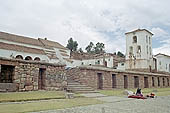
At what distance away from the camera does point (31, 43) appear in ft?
100

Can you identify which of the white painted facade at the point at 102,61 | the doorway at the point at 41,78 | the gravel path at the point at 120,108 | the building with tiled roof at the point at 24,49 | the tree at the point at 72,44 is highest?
the tree at the point at 72,44

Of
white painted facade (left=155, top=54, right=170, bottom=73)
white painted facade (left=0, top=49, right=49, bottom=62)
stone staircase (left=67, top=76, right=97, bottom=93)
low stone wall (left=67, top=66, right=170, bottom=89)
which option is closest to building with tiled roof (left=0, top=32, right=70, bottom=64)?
white painted facade (left=0, top=49, right=49, bottom=62)

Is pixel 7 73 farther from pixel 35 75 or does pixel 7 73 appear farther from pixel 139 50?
pixel 139 50

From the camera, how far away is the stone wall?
11570 mm

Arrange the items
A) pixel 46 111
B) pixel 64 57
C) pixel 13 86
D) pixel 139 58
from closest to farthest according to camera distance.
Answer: pixel 46 111 → pixel 13 86 → pixel 64 57 → pixel 139 58

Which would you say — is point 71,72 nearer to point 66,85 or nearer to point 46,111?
point 66,85

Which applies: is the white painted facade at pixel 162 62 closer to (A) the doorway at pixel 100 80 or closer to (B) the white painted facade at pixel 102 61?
(B) the white painted facade at pixel 102 61

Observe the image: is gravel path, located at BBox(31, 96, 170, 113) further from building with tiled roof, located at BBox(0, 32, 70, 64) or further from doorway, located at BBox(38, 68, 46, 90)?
building with tiled roof, located at BBox(0, 32, 70, 64)

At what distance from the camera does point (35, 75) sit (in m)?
12.5

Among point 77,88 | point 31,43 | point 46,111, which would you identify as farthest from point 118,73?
point 31,43

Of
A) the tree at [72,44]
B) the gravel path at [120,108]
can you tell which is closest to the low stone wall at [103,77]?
the gravel path at [120,108]

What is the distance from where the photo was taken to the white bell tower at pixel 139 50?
4181cm

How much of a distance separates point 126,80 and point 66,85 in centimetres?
1035

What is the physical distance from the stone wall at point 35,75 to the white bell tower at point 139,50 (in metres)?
31.4
